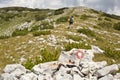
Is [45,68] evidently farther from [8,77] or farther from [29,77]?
[8,77]

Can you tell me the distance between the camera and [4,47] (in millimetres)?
25875

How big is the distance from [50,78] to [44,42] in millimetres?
12423

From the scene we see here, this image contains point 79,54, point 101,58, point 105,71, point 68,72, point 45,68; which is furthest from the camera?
point 101,58

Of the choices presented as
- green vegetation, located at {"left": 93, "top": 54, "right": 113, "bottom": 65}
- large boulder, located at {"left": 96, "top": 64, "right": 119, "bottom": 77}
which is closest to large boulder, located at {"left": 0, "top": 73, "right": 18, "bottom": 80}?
large boulder, located at {"left": 96, "top": 64, "right": 119, "bottom": 77}

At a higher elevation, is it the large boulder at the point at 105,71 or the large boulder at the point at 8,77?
the large boulder at the point at 105,71

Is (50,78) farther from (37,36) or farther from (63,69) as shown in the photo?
(37,36)

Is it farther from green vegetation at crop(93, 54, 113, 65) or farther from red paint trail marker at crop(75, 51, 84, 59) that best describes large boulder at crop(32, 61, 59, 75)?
green vegetation at crop(93, 54, 113, 65)

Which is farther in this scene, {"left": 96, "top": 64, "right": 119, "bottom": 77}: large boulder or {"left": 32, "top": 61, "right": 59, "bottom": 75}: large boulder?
{"left": 32, "top": 61, "right": 59, "bottom": 75}: large boulder

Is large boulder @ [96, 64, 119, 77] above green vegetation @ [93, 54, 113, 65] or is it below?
above

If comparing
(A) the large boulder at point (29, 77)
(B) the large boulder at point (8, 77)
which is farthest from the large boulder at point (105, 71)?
(B) the large boulder at point (8, 77)

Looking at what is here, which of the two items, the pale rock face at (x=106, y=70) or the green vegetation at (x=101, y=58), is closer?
the pale rock face at (x=106, y=70)

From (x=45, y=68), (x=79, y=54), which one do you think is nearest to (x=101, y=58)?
(x=79, y=54)

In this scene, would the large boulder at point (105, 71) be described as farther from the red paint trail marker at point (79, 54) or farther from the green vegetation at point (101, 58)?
the green vegetation at point (101, 58)

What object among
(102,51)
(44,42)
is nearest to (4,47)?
(44,42)
